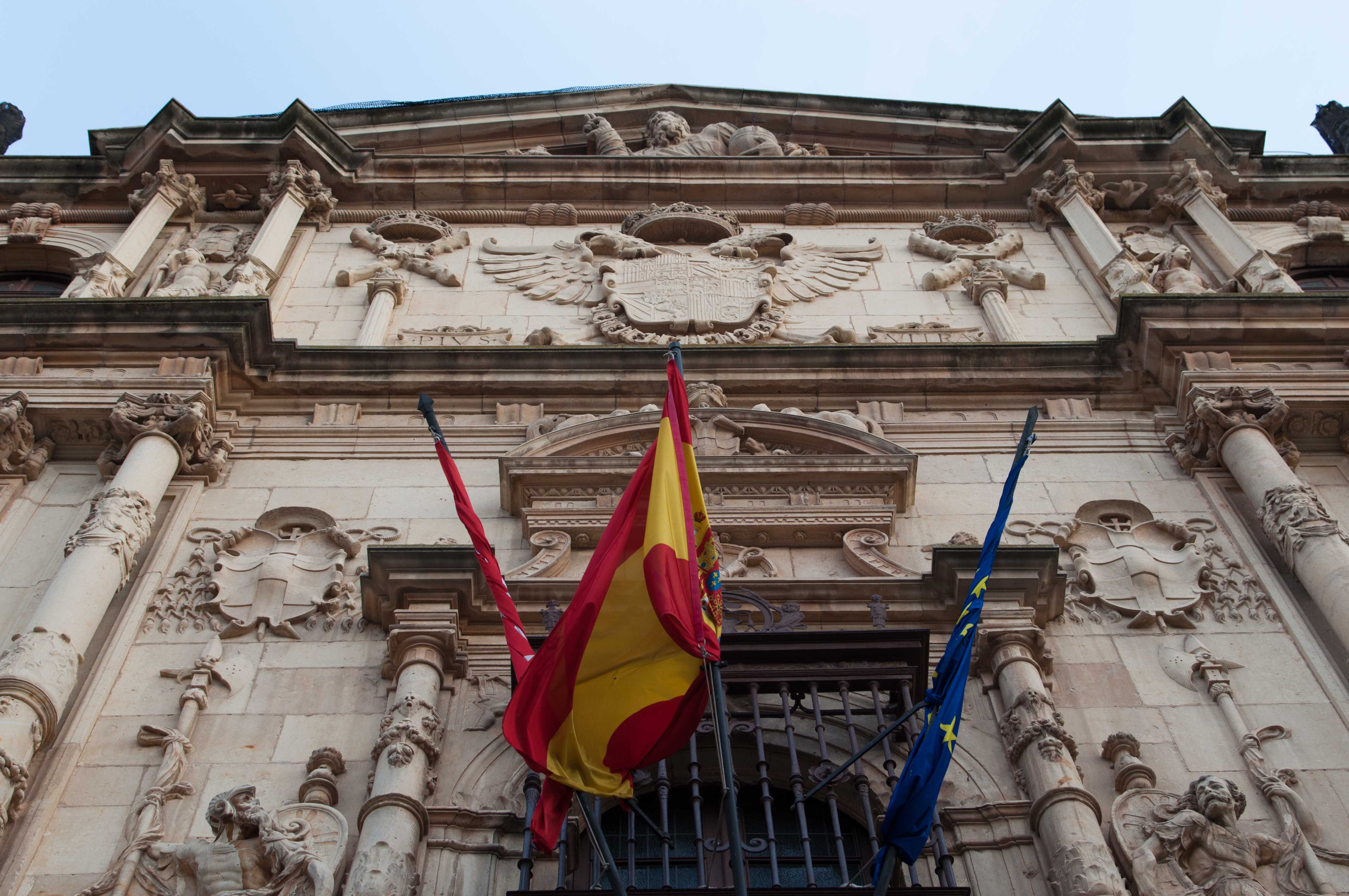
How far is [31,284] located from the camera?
1755 centimetres

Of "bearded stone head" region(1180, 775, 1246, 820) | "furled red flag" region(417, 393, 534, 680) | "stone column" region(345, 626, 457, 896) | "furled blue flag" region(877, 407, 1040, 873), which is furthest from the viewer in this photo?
"furled red flag" region(417, 393, 534, 680)

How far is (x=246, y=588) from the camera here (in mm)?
11297

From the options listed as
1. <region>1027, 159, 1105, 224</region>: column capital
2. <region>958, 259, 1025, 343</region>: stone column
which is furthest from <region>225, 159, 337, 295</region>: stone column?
<region>1027, 159, 1105, 224</region>: column capital

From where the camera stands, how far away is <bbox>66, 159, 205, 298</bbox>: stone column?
1566 cm

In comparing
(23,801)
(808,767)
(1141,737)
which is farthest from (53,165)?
(1141,737)

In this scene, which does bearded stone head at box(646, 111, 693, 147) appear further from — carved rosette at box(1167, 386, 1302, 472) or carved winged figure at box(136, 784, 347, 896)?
carved winged figure at box(136, 784, 347, 896)

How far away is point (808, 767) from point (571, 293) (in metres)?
7.93

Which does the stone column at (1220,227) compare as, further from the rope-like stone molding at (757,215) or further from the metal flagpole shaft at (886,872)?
the metal flagpole shaft at (886,872)

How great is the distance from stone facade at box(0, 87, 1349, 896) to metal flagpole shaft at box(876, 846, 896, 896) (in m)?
0.65

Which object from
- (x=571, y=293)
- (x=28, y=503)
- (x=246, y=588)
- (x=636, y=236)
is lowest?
(x=246, y=588)

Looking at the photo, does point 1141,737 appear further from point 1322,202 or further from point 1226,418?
point 1322,202

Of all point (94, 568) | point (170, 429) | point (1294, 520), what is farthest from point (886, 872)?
point (170, 429)

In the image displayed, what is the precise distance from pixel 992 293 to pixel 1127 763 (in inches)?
302

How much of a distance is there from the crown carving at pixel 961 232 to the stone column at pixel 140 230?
8715 millimetres
